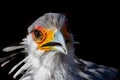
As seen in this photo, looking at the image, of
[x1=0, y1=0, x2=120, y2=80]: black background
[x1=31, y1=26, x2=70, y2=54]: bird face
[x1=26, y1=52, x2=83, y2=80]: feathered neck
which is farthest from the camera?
[x1=0, y1=0, x2=120, y2=80]: black background

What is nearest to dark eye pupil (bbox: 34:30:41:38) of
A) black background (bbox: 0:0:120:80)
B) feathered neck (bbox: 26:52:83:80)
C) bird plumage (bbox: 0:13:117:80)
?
bird plumage (bbox: 0:13:117:80)

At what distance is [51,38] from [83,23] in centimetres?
171

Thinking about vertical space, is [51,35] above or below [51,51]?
above

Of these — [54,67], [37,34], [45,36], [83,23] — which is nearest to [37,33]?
[37,34]

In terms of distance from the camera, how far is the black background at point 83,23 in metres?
4.89

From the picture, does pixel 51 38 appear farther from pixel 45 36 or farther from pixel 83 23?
pixel 83 23

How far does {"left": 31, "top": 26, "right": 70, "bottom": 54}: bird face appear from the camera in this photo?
355 centimetres

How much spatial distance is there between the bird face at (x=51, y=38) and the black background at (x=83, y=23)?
103cm

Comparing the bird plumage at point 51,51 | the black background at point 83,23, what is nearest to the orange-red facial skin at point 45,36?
the bird plumage at point 51,51

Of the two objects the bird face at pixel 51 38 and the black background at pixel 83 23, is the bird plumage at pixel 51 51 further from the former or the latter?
the black background at pixel 83 23

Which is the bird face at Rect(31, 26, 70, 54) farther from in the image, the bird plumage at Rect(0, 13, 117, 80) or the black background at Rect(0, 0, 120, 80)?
the black background at Rect(0, 0, 120, 80)

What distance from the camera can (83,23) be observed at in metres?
5.32

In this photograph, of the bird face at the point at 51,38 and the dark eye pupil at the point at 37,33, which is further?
the dark eye pupil at the point at 37,33

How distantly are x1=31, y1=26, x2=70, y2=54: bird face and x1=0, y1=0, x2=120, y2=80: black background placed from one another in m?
1.03
